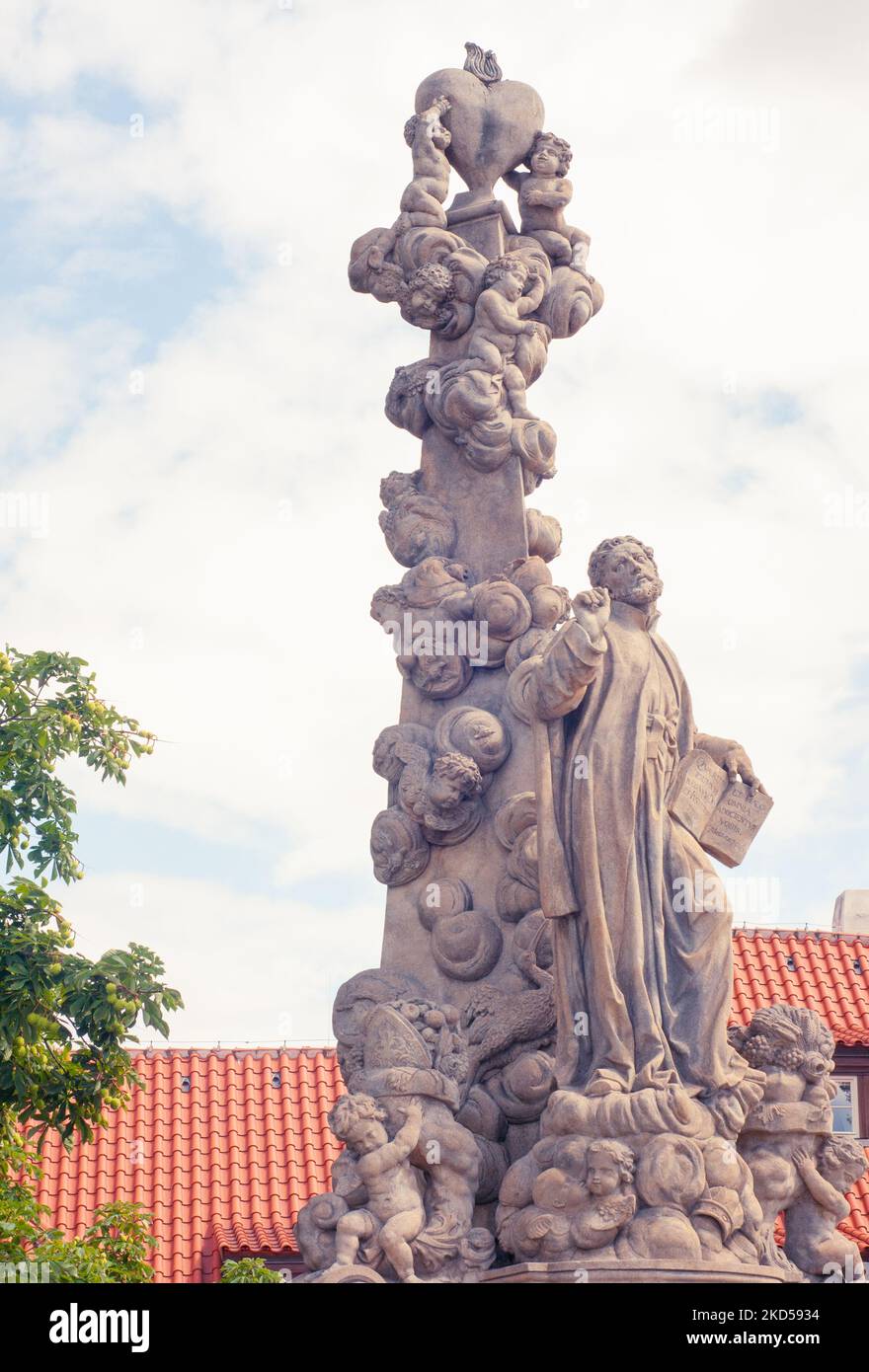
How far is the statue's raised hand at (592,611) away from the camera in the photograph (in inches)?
369

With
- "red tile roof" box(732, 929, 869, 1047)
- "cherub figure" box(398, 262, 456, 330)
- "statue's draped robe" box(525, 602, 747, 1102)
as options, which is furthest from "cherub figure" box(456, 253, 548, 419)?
"red tile roof" box(732, 929, 869, 1047)

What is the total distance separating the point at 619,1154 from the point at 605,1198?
0.17m

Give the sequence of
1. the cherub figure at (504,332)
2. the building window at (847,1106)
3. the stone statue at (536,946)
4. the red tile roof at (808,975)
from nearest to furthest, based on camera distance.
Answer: the stone statue at (536,946)
the cherub figure at (504,332)
the building window at (847,1106)
the red tile roof at (808,975)

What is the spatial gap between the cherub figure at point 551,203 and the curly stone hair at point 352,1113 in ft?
14.8

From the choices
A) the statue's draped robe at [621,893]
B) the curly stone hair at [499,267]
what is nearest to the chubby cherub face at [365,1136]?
the statue's draped robe at [621,893]

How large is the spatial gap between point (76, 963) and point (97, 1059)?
28.6 inches

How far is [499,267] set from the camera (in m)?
11.1

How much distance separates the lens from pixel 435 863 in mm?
10383

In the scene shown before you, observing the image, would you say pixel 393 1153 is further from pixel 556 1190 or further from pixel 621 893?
pixel 621 893

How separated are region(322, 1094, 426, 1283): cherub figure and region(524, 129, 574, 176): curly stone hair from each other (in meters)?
4.99

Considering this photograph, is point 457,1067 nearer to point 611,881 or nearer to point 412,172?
point 611,881

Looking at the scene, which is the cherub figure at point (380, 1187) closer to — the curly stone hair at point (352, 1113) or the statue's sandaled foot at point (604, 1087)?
the curly stone hair at point (352, 1113)

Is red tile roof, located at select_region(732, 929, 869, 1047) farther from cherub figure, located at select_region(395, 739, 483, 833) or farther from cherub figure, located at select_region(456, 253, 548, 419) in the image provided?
cherub figure, located at select_region(395, 739, 483, 833)

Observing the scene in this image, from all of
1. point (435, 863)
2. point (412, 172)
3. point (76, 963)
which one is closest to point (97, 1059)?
point (76, 963)
